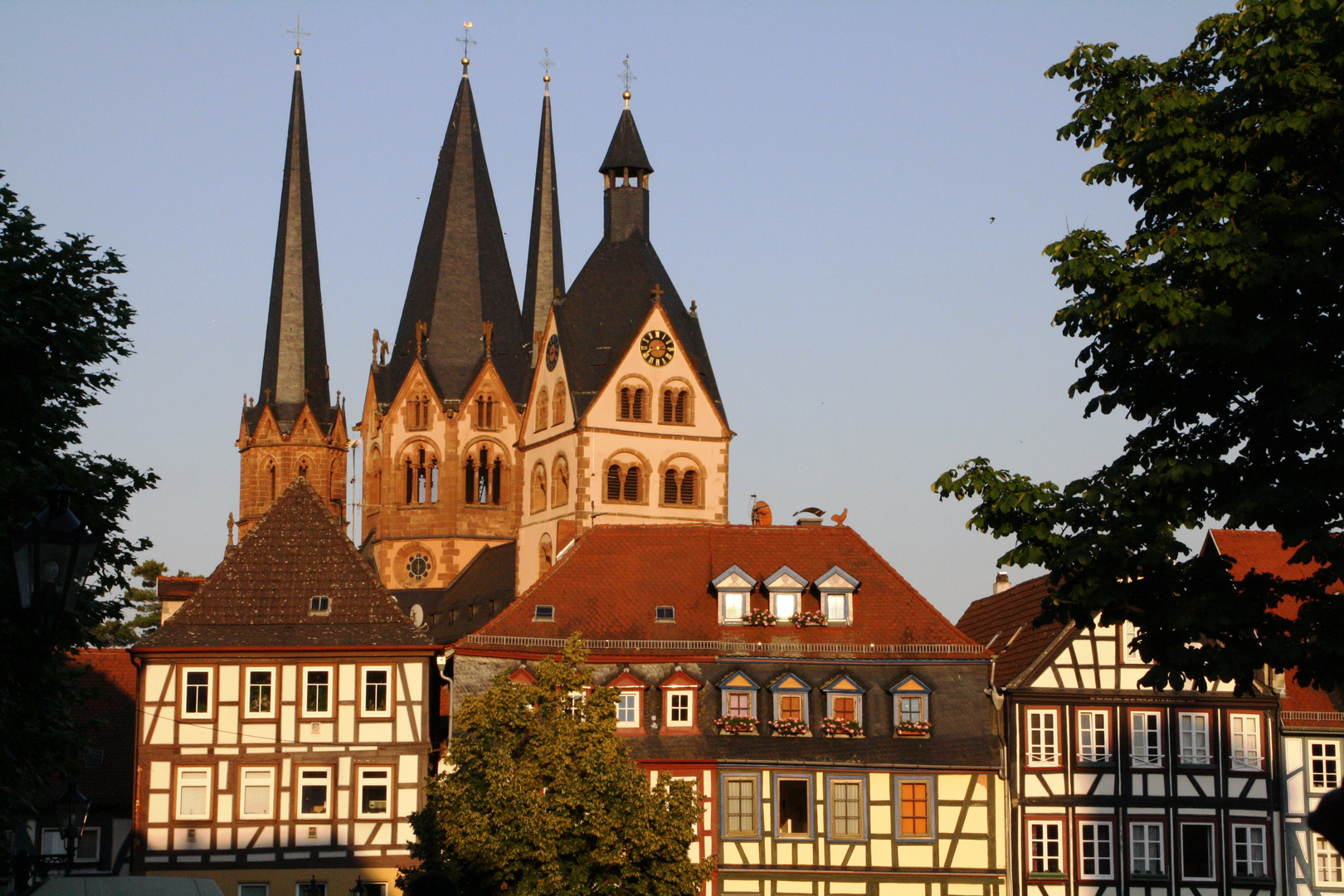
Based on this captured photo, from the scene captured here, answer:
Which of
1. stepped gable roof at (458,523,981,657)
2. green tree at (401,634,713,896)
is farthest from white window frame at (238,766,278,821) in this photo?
green tree at (401,634,713,896)

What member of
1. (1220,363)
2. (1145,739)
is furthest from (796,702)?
(1220,363)

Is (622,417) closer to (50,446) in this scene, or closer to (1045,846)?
(1045,846)

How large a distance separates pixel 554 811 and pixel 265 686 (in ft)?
40.4

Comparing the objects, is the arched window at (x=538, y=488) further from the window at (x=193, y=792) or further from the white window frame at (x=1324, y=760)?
the white window frame at (x=1324, y=760)

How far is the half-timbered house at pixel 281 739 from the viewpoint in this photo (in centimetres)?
4194

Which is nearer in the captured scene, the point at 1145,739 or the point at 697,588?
the point at 1145,739

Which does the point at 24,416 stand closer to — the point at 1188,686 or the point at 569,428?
the point at 1188,686

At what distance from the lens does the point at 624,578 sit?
46188mm

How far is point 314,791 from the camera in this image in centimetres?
4250

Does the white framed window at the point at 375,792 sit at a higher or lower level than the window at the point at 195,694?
lower

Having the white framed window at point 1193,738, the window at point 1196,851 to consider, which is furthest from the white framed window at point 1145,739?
the window at point 1196,851

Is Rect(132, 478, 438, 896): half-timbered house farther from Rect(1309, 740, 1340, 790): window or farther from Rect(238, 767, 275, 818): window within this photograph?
Rect(1309, 740, 1340, 790): window

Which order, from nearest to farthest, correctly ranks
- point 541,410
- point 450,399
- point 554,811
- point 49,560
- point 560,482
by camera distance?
1. point 49,560
2. point 554,811
3. point 560,482
4. point 541,410
5. point 450,399

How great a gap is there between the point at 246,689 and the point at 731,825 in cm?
1013
